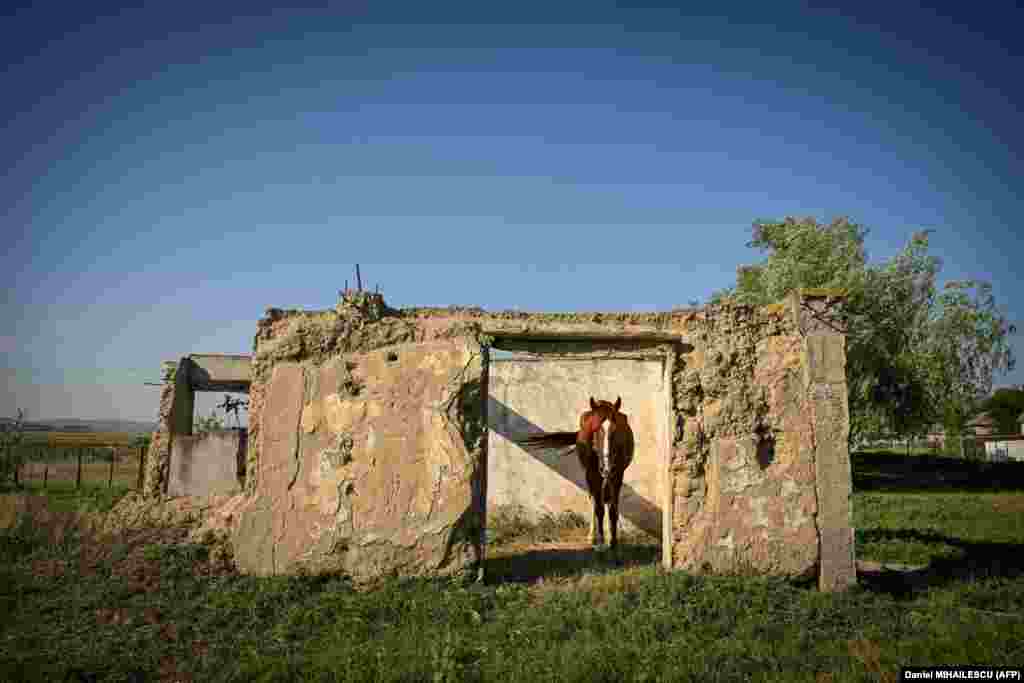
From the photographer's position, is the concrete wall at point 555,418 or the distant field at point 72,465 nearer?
the concrete wall at point 555,418

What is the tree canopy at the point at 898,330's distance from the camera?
1560 cm

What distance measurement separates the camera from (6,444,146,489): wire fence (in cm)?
1533

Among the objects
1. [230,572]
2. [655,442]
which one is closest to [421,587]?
[230,572]

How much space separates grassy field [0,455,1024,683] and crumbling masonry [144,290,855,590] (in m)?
0.36

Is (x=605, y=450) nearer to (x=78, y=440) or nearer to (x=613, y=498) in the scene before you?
(x=613, y=498)

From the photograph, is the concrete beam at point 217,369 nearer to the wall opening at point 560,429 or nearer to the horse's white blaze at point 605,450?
the wall opening at point 560,429

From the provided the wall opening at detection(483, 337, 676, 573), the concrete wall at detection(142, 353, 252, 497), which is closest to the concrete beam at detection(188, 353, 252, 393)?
the concrete wall at detection(142, 353, 252, 497)

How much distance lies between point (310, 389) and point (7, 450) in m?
14.6

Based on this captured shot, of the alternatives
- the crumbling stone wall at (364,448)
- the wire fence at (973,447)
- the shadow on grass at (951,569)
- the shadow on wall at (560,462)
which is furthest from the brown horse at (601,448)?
the wire fence at (973,447)

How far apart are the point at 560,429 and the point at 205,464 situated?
5.38 metres

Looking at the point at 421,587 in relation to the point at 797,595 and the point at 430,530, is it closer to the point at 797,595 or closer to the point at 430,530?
the point at 430,530

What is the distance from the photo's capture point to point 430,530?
557cm

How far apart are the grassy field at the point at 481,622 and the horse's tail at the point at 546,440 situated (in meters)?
3.18

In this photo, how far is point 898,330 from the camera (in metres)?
15.9
